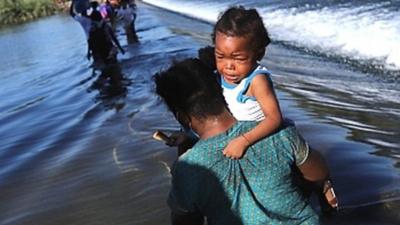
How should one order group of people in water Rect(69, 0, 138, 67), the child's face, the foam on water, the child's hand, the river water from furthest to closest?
group of people in water Rect(69, 0, 138, 67) → the foam on water → the river water → the child's face → the child's hand

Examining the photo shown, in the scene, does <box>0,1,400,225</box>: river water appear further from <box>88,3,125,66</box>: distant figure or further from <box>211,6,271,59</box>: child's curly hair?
<box>211,6,271,59</box>: child's curly hair

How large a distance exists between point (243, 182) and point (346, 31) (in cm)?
1113

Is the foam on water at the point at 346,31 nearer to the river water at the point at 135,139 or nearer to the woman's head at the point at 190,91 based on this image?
the river water at the point at 135,139

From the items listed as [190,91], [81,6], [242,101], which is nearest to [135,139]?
[242,101]

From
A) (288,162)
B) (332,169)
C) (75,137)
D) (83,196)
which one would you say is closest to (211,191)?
(288,162)

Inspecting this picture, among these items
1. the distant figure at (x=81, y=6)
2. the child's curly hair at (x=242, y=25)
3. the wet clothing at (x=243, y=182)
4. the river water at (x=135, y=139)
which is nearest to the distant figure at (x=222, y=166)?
the wet clothing at (x=243, y=182)

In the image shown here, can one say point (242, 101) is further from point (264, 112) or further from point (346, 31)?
point (346, 31)

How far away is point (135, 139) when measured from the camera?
5777 mm

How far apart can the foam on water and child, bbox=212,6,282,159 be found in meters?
7.28

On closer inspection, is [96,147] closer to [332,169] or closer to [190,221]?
[332,169]

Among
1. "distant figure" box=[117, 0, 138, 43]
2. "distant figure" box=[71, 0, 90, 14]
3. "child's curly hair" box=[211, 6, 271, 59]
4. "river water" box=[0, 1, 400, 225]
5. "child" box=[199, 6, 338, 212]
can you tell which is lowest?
"distant figure" box=[117, 0, 138, 43]

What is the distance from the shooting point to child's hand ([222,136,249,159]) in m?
2.24

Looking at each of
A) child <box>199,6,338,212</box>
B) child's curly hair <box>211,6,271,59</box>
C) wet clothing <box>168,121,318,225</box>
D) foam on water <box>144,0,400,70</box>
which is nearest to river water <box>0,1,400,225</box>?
foam on water <box>144,0,400,70</box>

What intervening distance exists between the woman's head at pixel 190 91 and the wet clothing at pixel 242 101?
0.10 metres
